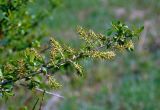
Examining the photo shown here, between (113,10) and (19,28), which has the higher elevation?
(113,10)

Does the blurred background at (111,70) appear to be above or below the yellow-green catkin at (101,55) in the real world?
above

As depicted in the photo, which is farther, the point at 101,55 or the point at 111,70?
the point at 111,70

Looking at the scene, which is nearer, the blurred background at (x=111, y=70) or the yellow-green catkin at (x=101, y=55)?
the yellow-green catkin at (x=101, y=55)

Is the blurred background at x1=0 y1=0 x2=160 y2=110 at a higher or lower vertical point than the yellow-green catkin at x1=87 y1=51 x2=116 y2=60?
higher

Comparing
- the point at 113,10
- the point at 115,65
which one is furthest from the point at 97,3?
the point at 115,65

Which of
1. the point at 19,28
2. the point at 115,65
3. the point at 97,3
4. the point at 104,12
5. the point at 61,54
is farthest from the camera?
the point at 97,3

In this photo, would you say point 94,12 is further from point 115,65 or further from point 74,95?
point 74,95

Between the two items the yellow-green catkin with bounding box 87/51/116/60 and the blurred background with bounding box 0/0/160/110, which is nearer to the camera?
the yellow-green catkin with bounding box 87/51/116/60

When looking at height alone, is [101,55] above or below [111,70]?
below
